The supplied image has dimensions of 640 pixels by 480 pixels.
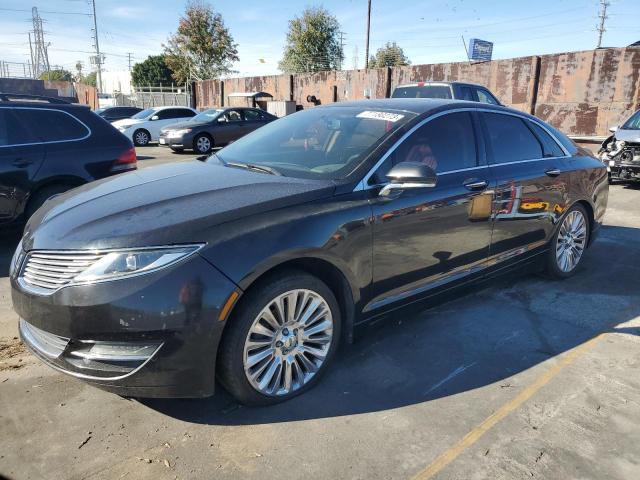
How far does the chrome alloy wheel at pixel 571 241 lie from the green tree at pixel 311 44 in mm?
45235

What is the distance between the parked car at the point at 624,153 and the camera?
941 centimetres

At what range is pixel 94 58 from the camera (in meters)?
54.1

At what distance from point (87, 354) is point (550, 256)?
12.9 feet

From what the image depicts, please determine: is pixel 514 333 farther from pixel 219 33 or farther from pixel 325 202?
pixel 219 33

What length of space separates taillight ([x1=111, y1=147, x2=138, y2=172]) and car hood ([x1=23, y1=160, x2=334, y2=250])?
2778 mm

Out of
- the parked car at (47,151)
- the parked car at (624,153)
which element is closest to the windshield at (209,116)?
the parked car at (47,151)

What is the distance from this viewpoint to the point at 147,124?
19.0 metres

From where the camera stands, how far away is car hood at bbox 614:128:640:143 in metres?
9.39

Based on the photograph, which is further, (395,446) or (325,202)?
(325,202)

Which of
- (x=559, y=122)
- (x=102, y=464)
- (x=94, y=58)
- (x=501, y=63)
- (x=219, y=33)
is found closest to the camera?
(x=102, y=464)

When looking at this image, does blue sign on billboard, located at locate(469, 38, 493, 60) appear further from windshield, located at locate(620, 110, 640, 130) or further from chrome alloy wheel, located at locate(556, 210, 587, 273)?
chrome alloy wheel, located at locate(556, 210, 587, 273)

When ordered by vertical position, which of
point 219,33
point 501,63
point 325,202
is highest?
point 219,33

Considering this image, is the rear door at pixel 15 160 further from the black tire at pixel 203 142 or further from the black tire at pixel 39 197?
the black tire at pixel 203 142

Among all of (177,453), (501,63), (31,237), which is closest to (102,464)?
(177,453)
